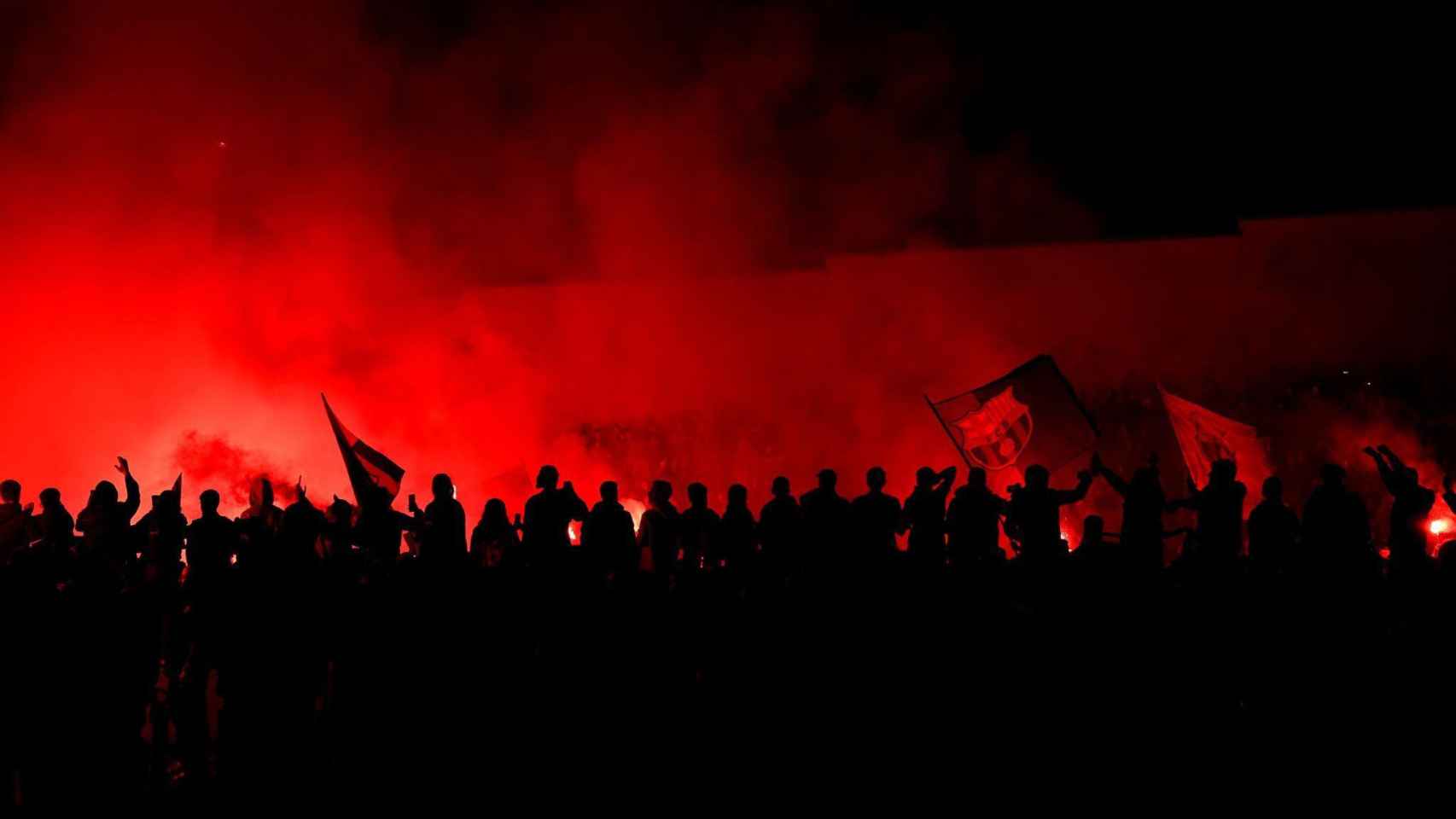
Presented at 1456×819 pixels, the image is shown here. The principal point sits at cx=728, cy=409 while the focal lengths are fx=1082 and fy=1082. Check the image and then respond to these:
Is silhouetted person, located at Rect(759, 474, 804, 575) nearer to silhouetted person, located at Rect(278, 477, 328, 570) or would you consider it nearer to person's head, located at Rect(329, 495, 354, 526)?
silhouetted person, located at Rect(278, 477, 328, 570)

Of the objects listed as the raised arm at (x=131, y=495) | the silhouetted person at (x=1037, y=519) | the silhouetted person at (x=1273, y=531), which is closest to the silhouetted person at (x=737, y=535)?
the silhouetted person at (x=1037, y=519)

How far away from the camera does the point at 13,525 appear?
6465 millimetres

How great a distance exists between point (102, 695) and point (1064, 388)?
5847 millimetres

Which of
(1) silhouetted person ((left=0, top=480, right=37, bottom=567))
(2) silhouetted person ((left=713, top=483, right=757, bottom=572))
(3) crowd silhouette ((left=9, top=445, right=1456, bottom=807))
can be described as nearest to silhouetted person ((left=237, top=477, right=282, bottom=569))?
(3) crowd silhouette ((left=9, top=445, right=1456, bottom=807))

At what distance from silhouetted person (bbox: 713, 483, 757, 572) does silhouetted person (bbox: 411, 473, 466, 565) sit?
1563mm

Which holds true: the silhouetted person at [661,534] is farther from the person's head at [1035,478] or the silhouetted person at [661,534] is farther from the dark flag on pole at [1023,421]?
the person's head at [1035,478]

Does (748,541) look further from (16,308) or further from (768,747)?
(16,308)

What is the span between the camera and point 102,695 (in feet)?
14.1

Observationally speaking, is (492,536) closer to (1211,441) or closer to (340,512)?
(340,512)

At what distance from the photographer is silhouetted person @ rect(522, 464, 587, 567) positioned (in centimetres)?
600

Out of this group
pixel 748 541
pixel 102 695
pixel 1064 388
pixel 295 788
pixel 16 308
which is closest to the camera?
pixel 102 695

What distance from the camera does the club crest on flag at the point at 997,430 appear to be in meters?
7.51

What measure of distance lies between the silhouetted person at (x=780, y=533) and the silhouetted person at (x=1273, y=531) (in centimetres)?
266

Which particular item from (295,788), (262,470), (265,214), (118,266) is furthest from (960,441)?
(118,266)
